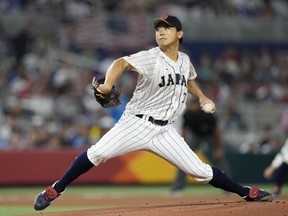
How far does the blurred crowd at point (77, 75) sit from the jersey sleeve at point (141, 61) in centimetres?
822

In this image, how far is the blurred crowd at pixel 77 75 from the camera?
53.7 feet

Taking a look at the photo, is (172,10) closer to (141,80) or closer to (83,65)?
(83,65)

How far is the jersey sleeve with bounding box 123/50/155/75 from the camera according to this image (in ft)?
25.4

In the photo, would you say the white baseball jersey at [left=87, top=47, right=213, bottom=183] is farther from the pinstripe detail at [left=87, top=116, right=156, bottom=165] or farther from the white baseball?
the white baseball

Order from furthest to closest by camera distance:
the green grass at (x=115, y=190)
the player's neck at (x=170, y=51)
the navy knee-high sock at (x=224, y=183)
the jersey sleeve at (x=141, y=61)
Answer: the green grass at (x=115, y=190) < the navy knee-high sock at (x=224, y=183) < the player's neck at (x=170, y=51) < the jersey sleeve at (x=141, y=61)

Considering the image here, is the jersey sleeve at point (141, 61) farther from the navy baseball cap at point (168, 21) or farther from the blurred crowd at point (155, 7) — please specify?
the blurred crowd at point (155, 7)

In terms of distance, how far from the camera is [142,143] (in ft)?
26.0

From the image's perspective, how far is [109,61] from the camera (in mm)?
19141

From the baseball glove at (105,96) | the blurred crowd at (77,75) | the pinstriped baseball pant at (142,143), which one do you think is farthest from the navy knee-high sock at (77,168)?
the blurred crowd at (77,75)

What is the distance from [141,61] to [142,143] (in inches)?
31.3

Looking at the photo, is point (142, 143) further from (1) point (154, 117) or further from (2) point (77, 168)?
(2) point (77, 168)

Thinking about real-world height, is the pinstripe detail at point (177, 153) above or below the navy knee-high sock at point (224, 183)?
above

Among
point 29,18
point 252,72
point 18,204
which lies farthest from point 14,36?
point 18,204

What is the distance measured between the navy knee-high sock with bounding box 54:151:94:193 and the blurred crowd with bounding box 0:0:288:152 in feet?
25.3
